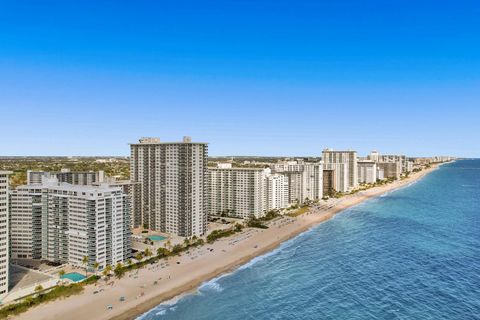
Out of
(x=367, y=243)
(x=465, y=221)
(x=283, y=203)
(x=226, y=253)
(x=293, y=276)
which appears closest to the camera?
(x=293, y=276)

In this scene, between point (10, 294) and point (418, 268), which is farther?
point (418, 268)

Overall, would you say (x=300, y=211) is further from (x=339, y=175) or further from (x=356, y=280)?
(x=356, y=280)

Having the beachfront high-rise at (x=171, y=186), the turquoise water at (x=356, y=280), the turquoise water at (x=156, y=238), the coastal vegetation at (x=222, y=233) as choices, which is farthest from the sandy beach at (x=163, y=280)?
the turquoise water at (x=156, y=238)

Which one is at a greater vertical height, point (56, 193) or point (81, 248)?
point (56, 193)

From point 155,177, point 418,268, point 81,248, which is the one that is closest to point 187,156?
point 155,177

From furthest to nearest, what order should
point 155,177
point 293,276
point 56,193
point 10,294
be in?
1. point 155,177
2. point 56,193
3. point 293,276
4. point 10,294

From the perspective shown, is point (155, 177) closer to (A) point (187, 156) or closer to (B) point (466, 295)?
(A) point (187, 156)
